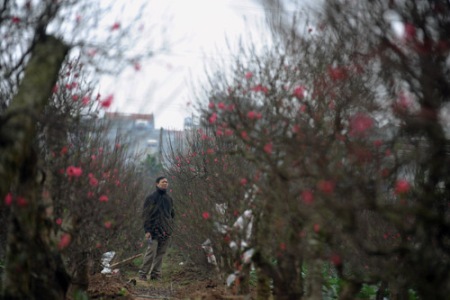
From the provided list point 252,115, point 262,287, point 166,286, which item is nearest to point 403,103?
point 252,115

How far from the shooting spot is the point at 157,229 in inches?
576

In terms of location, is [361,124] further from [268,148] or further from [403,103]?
[268,148]

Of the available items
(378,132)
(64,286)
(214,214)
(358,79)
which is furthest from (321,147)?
(214,214)

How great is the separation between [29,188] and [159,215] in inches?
320

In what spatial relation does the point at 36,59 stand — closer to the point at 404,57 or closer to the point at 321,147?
the point at 321,147

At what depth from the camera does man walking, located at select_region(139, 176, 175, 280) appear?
14398mm

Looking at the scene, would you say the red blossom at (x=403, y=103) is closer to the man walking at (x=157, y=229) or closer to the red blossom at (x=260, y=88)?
the red blossom at (x=260, y=88)

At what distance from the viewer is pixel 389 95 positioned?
610cm

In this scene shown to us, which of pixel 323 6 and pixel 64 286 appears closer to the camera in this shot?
pixel 323 6

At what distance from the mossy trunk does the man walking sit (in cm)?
731

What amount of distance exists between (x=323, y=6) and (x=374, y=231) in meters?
3.61

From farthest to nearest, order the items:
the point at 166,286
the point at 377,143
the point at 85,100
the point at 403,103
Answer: the point at 166,286 < the point at 85,100 < the point at 377,143 < the point at 403,103

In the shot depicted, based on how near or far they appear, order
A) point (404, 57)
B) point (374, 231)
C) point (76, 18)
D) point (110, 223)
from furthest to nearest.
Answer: point (374, 231) → point (110, 223) → point (76, 18) → point (404, 57)

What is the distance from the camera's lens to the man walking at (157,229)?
47.2ft
